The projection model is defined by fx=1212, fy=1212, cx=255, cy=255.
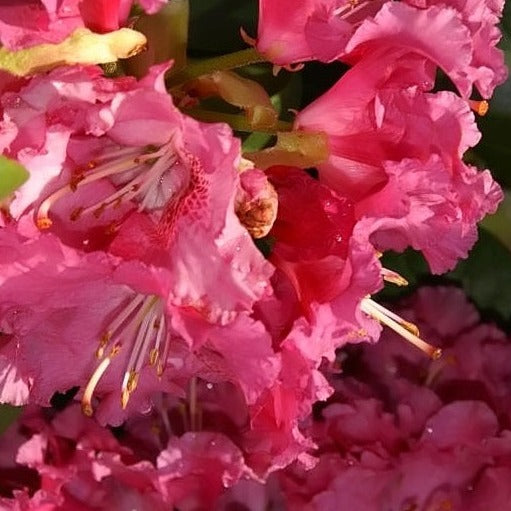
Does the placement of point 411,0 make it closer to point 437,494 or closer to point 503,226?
point 503,226

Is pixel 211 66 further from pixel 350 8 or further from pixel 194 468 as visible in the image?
pixel 194 468

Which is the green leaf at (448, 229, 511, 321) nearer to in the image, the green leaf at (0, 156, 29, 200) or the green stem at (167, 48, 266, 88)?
the green stem at (167, 48, 266, 88)


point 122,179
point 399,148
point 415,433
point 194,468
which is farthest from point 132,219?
point 415,433

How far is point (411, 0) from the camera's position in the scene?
580 millimetres

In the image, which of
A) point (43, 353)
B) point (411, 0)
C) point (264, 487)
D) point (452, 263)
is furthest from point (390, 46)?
point (264, 487)

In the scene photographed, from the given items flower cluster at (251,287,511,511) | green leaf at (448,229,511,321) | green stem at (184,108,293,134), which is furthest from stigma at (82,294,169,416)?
green leaf at (448,229,511,321)

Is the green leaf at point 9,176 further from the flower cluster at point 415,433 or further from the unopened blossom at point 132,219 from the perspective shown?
the flower cluster at point 415,433

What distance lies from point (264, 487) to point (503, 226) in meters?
0.28

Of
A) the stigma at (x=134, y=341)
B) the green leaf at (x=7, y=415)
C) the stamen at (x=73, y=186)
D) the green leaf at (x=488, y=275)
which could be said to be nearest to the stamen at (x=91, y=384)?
the stigma at (x=134, y=341)

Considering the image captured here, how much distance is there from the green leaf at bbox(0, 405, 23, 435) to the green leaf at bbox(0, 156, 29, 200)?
388 millimetres

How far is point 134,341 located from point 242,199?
15 cm

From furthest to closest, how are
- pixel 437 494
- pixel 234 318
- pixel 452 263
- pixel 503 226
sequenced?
pixel 437 494, pixel 503 226, pixel 452 263, pixel 234 318

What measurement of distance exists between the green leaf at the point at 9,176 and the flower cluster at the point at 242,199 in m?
0.07

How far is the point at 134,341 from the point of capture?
0.67 m
